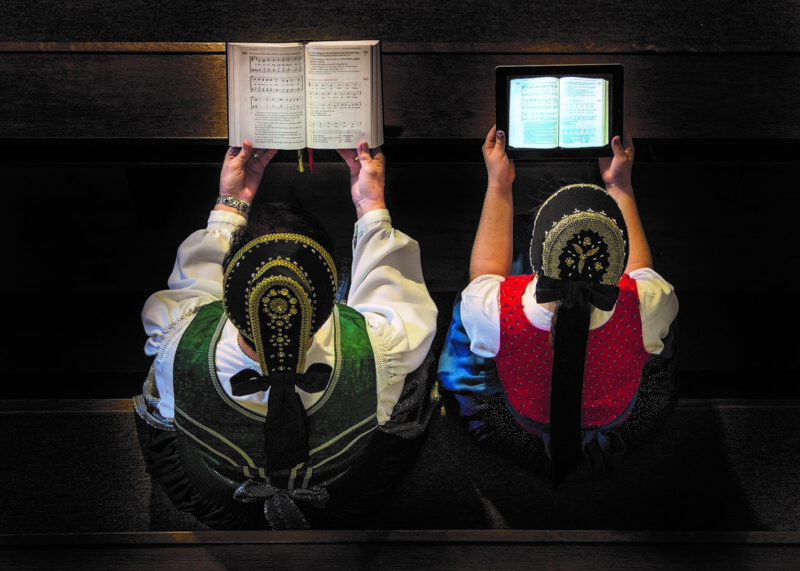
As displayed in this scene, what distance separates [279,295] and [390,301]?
42 centimetres

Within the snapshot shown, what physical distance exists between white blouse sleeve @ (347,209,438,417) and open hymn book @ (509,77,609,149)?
0.42m

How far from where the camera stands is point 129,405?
2.46m

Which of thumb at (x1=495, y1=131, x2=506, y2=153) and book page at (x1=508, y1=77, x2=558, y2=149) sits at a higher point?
book page at (x1=508, y1=77, x2=558, y2=149)

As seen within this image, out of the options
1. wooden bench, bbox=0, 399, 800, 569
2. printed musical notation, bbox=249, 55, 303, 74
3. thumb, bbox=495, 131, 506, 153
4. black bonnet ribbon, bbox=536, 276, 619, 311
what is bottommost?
wooden bench, bbox=0, 399, 800, 569

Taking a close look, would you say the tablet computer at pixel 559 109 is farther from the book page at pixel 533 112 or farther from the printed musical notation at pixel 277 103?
the printed musical notation at pixel 277 103

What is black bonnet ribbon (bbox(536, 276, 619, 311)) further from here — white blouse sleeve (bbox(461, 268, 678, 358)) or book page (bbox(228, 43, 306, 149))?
book page (bbox(228, 43, 306, 149))

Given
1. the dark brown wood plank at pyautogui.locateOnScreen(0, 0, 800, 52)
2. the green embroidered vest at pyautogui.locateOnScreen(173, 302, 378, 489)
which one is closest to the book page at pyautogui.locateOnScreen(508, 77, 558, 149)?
the dark brown wood plank at pyautogui.locateOnScreen(0, 0, 800, 52)

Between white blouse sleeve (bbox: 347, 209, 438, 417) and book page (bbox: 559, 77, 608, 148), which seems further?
book page (bbox: 559, 77, 608, 148)

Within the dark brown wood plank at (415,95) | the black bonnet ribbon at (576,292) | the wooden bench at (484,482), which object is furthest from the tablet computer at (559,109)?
the wooden bench at (484,482)

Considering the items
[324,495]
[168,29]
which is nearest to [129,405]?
[324,495]

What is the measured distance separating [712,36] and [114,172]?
6.01 ft

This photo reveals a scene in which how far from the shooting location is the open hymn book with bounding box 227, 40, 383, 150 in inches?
85.4

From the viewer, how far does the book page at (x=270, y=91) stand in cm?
217

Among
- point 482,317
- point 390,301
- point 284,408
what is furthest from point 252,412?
point 482,317
